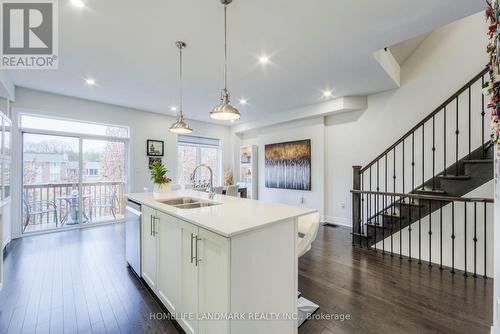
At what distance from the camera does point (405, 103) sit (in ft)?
12.9

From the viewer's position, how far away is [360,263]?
9.51 ft

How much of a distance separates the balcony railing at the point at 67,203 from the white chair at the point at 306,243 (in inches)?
193

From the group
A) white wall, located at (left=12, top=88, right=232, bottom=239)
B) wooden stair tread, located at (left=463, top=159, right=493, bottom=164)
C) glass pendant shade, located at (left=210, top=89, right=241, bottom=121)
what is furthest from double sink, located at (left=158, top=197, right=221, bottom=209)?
wooden stair tread, located at (left=463, top=159, right=493, bottom=164)

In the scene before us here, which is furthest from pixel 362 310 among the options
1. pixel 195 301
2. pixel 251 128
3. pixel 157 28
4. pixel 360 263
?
pixel 251 128

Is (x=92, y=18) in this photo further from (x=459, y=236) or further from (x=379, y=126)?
(x=459, y=236)

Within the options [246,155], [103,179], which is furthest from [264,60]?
[103,179]

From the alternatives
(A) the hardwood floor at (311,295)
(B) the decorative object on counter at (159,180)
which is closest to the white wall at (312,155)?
(A) the hardwood floor at (311,295)

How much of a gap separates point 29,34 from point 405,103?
5.69m

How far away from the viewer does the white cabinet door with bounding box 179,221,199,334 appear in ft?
4.89

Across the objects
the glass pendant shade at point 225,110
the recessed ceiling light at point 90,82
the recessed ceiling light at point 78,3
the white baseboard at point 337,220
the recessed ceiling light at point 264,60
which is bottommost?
the white baseboard at point 337,220

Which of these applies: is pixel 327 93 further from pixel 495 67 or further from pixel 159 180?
pixel 159 180

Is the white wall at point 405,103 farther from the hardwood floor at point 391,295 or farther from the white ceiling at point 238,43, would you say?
the hardwood floor at point 391,295

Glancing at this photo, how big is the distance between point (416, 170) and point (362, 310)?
3.05 metres

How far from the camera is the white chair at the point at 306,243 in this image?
1.87m
